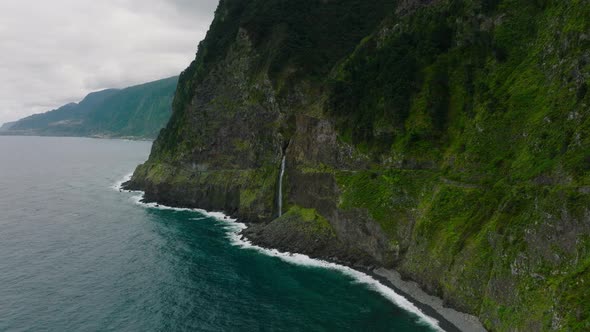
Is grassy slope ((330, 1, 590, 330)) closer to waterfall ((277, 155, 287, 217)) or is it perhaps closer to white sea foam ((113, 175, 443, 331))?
white sea foam ((113, 175, 443, 331))

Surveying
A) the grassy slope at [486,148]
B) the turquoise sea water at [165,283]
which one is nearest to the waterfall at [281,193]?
the turquoise sea water at [165,283]

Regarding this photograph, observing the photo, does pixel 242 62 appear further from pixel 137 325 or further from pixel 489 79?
pixel 137 325

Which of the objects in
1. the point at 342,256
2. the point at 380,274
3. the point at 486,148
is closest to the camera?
the point at 486,148

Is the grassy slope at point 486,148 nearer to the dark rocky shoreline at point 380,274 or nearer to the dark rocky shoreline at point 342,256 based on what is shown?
the dark rocky shoreline at point 380,274

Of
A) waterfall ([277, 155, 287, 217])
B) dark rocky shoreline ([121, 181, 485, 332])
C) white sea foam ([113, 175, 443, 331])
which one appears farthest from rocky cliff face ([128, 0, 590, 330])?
white sea foam ([113, 175, 443, 331])

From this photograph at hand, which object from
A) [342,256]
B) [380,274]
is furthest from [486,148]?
[342,256]

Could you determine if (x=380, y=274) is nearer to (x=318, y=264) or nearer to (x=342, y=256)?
(x=342, y=256)
